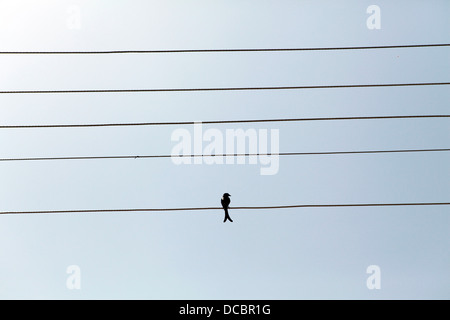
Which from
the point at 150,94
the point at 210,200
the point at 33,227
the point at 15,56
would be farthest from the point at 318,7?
the point at 33,227

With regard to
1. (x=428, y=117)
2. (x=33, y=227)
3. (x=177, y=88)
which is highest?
(x=177, y=88)

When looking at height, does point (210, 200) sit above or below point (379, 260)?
above

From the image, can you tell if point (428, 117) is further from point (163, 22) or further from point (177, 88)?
point (163, 22)

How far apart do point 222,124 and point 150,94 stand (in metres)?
0.37

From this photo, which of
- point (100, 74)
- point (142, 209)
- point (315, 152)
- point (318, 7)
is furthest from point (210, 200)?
point (318, 7)

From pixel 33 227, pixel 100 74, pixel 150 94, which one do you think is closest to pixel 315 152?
pixel 150 94

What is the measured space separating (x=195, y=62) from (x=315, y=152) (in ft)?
2.31

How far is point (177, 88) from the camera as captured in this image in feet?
7.40

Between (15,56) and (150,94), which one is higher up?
(15,56)

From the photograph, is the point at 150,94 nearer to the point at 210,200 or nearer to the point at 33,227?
the point at 210,200

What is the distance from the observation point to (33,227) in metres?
2.25

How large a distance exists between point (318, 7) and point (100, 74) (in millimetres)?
1078
